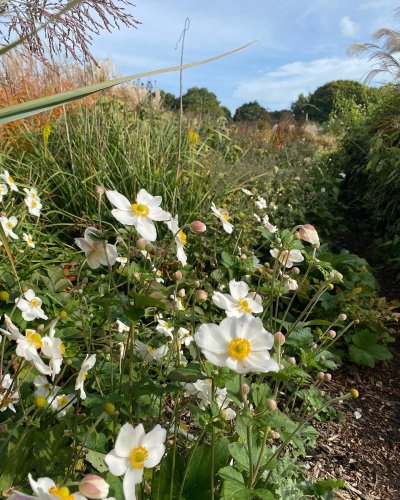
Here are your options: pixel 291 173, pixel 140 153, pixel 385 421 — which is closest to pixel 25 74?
pixel 140 153

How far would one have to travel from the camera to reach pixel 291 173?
199 inches

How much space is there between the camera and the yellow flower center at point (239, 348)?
2.69 ft

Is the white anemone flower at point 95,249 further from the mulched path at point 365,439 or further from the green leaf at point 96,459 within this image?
the mulched path at point 365,439

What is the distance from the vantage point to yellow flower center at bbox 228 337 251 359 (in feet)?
2.69

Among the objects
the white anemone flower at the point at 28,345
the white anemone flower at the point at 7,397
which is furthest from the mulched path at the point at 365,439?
the white anemone flower at the point at 28,345

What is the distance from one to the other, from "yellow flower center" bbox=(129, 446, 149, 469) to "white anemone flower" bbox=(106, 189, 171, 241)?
1.36 ft

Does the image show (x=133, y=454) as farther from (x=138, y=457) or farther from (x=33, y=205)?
(x=33, y=205)

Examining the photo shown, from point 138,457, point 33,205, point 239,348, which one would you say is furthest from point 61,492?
point 33,205

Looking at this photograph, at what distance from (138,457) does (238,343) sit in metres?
0.24

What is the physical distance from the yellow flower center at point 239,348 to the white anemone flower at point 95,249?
0.36m

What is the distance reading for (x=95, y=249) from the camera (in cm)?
109

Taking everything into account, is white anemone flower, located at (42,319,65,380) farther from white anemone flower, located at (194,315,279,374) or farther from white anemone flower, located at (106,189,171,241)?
white anemone flower, located at (194,315,279,374)

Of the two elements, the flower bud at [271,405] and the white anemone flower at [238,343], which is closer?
the white anemone flower at [238,343]

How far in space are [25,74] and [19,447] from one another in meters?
4.02
